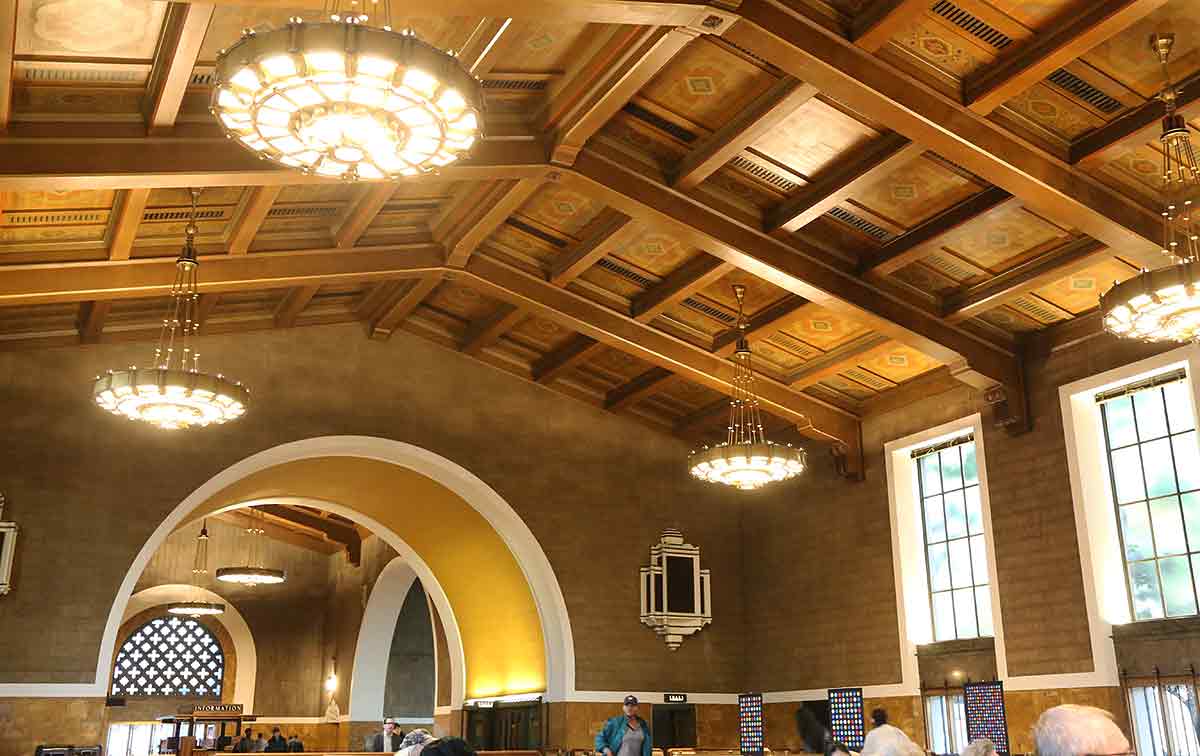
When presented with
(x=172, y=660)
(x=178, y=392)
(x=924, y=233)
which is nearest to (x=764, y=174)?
(x=924, y=233)

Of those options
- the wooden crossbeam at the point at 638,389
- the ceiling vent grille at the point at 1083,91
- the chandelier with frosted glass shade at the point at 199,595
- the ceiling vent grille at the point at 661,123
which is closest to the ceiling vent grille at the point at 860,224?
the ceiling vent grille at the point at 661,123

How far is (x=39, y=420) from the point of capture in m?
13.4

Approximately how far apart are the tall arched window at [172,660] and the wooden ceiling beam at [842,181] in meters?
19.9

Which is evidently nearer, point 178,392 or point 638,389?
point 178,392

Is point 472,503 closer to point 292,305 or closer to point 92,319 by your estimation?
point 292,305

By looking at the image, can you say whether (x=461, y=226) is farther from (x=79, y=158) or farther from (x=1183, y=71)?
(x=1183, y=71)

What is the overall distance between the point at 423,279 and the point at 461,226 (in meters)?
1.53

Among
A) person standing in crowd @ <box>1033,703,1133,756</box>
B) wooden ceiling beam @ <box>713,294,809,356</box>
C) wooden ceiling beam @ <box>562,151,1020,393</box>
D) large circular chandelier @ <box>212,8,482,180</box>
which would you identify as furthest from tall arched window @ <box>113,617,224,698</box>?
person standing in crowd @ <box>1033,703,1133,756</box>

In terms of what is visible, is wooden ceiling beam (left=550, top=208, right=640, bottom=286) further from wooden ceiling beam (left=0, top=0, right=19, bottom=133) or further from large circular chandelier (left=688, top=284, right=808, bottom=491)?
wooden ceiling beam (left=0, top=0, right=19, bottom=133)

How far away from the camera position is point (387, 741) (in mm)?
13383

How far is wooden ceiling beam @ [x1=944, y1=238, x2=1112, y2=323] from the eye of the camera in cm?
1075

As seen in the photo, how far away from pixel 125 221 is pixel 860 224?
7.40 meters

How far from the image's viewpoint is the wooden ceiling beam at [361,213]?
37.0ft

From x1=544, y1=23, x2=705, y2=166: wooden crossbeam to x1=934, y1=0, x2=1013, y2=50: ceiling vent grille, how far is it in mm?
1907
